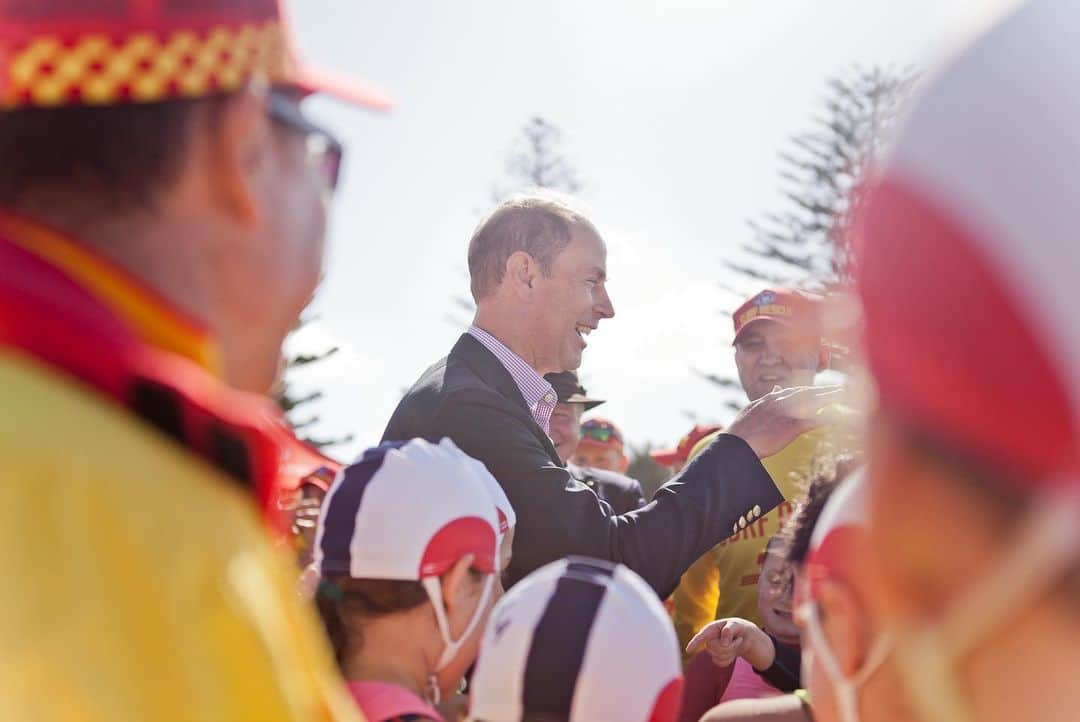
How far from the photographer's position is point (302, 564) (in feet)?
12.2

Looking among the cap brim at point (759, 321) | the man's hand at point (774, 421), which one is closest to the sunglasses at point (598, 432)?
the cap brim at point (759, 321)

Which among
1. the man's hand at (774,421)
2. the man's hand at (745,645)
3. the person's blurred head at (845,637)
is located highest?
the person's blurred head at (845,637)

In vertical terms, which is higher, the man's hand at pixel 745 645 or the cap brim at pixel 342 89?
the cap brim at pixel 342 89

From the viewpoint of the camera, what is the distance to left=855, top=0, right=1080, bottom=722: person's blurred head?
0.70 m

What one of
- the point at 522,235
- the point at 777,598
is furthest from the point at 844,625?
the point at 522,235

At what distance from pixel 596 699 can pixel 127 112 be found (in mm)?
1337

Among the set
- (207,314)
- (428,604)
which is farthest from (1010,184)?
(428,604)

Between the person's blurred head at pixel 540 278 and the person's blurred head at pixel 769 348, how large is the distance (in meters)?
1.33

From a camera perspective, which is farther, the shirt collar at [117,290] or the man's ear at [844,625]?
the man's ear at [844,625]

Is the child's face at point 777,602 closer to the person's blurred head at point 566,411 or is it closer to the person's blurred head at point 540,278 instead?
the person's blurred head at point 540,278

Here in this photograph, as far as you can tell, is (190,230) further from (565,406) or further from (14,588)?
(565,406)

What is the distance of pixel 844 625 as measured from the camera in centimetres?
145

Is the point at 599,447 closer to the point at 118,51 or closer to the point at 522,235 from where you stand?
the point at 522,235

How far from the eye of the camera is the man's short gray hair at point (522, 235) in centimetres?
441
